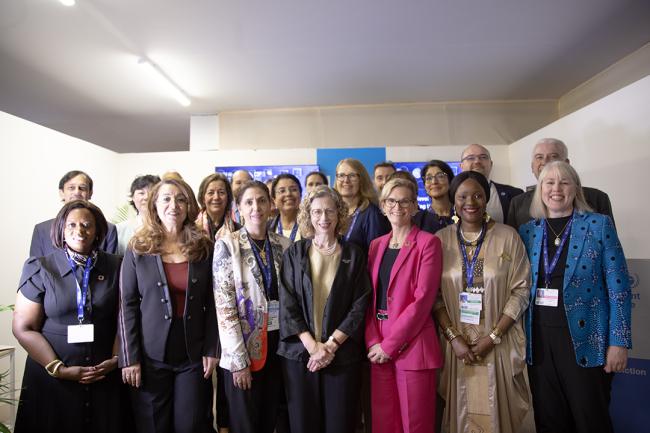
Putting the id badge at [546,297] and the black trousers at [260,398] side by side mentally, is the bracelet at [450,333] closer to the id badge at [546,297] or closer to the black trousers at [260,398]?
the id badge at [546,297]

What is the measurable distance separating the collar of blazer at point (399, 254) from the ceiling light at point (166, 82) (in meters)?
4.27

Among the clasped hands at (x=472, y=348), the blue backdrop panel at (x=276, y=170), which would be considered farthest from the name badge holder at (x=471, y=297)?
the blue backdrop panel at (x=276, y=170)

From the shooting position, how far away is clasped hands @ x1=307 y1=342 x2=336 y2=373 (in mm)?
1985

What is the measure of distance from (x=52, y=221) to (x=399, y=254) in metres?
2.76

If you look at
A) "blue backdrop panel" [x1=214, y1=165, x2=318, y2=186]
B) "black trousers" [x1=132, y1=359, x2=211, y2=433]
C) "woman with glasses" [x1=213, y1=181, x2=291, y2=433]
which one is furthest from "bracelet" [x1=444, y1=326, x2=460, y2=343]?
"blue backdrop panel" [x1=214, y1=165, x2=318, y2=186]

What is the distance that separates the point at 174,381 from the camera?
2068 millimetres

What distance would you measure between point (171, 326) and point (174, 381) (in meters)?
0.32

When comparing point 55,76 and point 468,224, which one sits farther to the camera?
point 55,76

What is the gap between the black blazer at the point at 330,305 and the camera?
2.04m

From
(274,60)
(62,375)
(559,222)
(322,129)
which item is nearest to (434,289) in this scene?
Result: (559,222)

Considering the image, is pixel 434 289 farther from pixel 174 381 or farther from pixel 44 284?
pixel 44 284

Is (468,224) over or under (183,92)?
under

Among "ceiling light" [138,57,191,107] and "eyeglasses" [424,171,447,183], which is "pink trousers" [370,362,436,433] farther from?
"ceiling light" [138,57,191,107]

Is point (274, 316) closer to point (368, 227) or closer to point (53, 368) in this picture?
point (368, 227)
